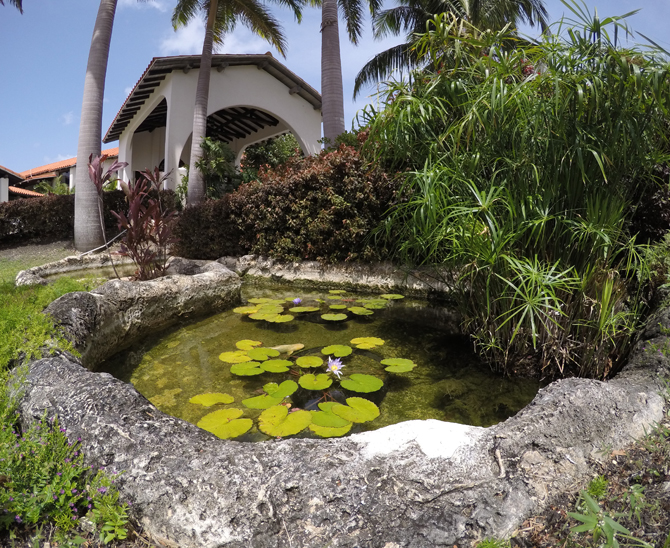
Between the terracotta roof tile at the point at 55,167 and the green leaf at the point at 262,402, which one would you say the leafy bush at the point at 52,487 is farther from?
the terracotta roof tile at the point at 55,167

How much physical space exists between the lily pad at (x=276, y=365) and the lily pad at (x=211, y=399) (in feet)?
1.33

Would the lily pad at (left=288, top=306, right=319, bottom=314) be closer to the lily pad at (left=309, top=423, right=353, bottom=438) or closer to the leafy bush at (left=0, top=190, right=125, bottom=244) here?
the lily pad at (left=309, top=423, right=353, bottom=438)

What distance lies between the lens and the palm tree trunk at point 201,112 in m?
10.4

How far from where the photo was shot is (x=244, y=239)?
23.8 ft

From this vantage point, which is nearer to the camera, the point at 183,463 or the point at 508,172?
the point at 183,463

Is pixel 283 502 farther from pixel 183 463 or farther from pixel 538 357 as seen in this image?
pixel 538 357

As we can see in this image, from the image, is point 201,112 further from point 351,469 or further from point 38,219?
point 351,469

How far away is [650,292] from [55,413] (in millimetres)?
3654

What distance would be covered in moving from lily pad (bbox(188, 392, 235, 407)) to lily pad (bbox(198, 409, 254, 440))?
191 mm

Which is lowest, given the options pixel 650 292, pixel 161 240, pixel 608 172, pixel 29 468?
pixel 29 468

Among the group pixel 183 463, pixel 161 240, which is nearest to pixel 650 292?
pixel 183 463

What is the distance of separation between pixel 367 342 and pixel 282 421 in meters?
1.44

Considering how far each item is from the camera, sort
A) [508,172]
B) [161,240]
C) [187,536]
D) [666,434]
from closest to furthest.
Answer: [187,536] < [666,434] < [508,172] < [161,240]

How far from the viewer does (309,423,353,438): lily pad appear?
7.20ft
